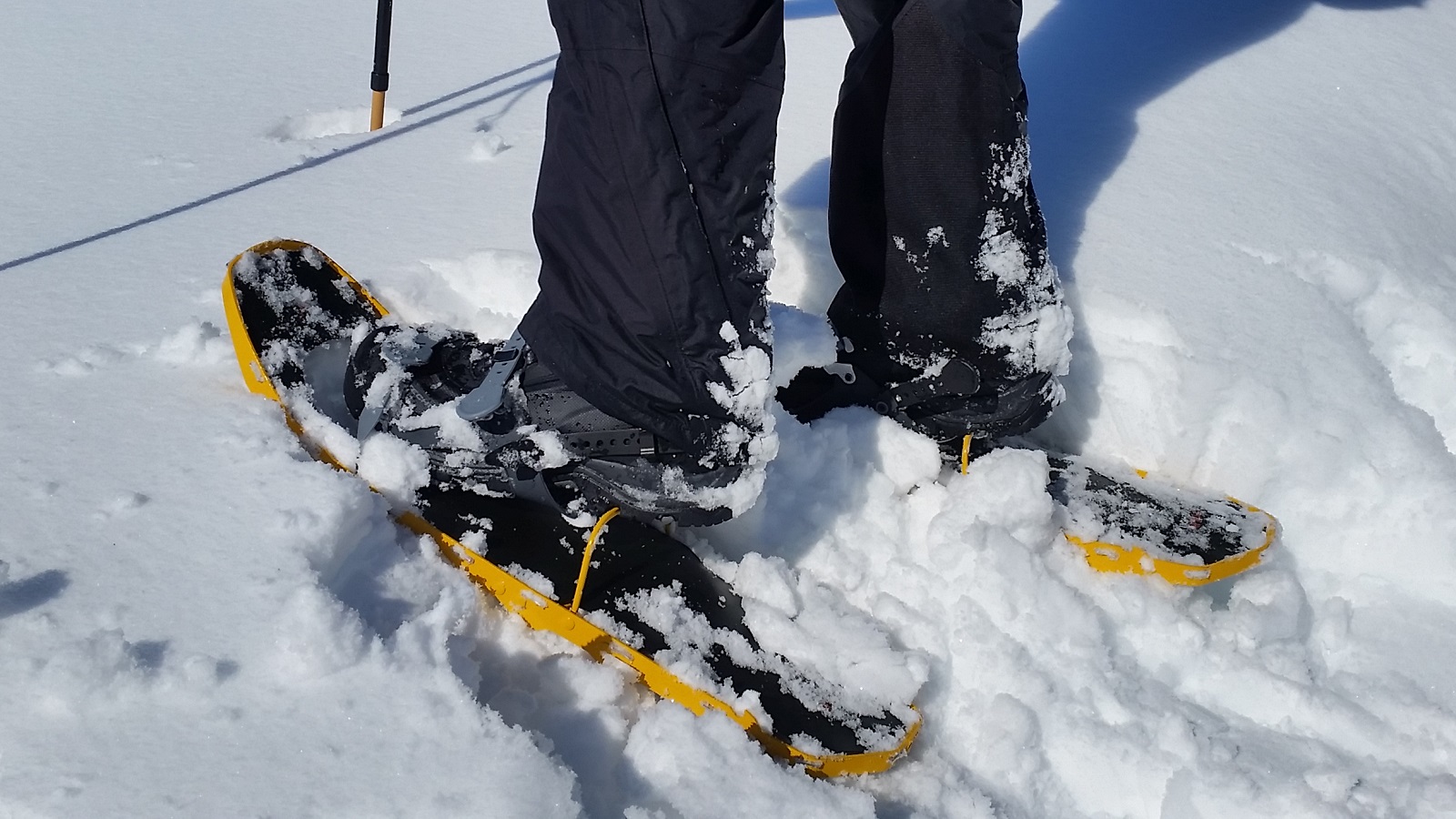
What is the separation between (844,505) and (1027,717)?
1.44 ft

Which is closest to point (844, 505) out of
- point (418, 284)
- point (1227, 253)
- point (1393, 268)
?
point (418, 284)

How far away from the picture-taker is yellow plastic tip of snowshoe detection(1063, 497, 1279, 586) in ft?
4.99

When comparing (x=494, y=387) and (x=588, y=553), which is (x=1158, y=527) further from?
(x=494, y=387)

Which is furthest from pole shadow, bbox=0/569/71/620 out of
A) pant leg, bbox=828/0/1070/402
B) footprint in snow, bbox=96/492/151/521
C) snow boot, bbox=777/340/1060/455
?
pant leg, bbox=828/0/1070/402

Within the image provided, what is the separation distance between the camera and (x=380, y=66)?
2.38 meters

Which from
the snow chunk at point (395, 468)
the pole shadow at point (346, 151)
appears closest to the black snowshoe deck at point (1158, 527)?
the snow chunk at point (395, 468)

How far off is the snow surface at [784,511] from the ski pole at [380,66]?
3.8 inches

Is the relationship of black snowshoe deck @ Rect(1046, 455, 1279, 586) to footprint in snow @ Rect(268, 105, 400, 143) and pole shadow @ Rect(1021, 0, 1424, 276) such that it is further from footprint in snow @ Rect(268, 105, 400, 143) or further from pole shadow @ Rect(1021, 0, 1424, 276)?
footprint in snow @ Rect(268, 105, 400, 143)

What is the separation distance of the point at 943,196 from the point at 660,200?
0.53m

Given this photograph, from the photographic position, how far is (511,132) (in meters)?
2.51

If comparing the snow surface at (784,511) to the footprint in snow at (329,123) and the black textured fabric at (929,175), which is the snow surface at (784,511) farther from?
the black textured fabric at (929,175)

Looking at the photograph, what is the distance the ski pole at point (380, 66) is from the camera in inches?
92.0

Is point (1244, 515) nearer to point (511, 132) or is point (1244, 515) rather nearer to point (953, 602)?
point (953, 602)

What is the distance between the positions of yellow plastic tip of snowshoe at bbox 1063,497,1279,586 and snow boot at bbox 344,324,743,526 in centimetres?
59
